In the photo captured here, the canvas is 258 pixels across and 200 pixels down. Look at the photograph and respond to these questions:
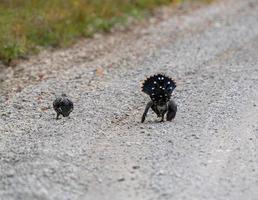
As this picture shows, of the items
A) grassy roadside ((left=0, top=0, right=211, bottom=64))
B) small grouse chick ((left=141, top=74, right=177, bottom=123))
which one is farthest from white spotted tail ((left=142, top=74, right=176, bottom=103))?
grassy roadside ((left=0, top=0, right=211, bottom=64))

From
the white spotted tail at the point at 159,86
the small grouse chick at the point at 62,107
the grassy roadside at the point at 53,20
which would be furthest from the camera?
the grassy roadside at the point at 53,20

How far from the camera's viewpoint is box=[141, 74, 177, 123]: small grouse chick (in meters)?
10.3

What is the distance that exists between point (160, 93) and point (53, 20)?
7634 millimetres

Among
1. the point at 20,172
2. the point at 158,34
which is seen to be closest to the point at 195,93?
the point at 20,172

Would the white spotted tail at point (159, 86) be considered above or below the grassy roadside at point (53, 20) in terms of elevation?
above

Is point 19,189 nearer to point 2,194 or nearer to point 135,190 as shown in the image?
point 2,194

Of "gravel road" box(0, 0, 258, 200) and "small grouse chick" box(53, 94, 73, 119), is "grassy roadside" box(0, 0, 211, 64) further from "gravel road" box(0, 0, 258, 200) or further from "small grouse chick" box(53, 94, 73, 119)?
"small grouse chick" box(53, 94, 73, 119)

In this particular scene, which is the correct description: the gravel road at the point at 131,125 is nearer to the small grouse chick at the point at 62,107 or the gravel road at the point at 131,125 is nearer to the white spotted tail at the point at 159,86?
Answer: the small grouse chick at the point at 62,107

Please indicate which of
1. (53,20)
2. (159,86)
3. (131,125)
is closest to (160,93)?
(159,86)

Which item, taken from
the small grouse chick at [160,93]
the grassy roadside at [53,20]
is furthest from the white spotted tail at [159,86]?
the grassy roadside at [53,20]

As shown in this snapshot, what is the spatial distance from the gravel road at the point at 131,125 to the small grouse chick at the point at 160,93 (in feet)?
0.59

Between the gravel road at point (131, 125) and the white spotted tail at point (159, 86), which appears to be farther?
the white spotted tail at point (159, 86)

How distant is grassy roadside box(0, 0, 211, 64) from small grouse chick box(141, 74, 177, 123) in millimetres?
5311

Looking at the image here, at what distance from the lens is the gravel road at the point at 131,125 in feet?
26.7
